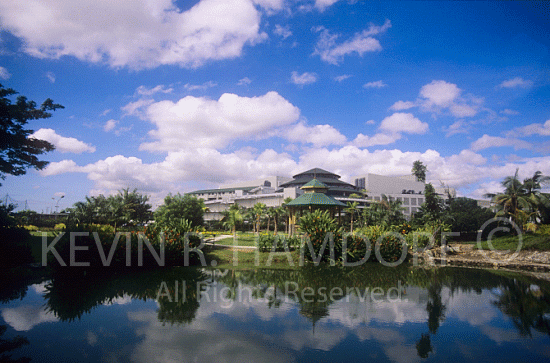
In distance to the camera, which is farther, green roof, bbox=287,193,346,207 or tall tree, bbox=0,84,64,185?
green roof, bbox=287,193,346,207

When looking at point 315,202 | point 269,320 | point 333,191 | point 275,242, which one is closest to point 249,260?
point 275,242

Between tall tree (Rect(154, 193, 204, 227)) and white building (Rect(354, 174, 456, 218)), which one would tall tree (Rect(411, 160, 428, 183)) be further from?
tall tree (Rect(154, 193, 204, 227))

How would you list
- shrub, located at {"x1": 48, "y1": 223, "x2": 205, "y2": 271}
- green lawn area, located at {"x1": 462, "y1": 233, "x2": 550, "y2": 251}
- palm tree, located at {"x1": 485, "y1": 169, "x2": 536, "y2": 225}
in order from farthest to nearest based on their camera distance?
palm tree, located at {"x1": 485, "y1": 169, "x2": 536, "y2": 225} → green lawn area, located at {"x1": 462, "y1": 233, "x2": 550, "y2": 251} → shrub, located at {"x1": 48, "y1": 223, "x2": 205, "y2": 271}

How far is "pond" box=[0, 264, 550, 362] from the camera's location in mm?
6520

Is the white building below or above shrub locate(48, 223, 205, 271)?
above

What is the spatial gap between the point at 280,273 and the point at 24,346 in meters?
10.2

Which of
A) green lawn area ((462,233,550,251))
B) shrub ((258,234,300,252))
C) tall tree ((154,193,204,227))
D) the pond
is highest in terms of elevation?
tall tree ((154,193,204,227))

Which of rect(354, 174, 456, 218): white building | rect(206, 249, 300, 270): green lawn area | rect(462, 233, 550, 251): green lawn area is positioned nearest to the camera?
rect(206, 249, 300, 270): green lawn area

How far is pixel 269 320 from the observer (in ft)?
27.1

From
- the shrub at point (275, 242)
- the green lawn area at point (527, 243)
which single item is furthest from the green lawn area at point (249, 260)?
the green lawn area at point (527, 243)

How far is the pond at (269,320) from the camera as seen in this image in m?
6.52

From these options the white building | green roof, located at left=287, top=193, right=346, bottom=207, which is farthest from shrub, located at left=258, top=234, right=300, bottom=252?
the white building

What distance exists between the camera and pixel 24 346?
6.61 metres

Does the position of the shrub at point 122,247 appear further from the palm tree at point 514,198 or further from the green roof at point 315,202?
the palm tree at point 514,198
